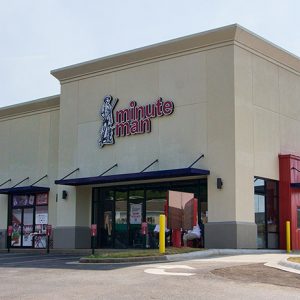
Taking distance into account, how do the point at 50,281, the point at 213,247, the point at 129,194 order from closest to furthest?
1. the point at 50,281
2. the point at 213,247
3. the point at 129,194

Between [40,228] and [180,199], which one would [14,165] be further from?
[180,199]

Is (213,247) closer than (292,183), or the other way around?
(213,247)

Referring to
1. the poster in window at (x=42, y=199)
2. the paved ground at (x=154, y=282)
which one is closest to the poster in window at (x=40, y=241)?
the poster in window at (x=42, y=199)

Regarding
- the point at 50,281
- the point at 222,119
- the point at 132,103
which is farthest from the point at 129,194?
the point at 50,281

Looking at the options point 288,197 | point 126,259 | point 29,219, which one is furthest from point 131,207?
point 126,259

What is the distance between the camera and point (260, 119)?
26656 mm

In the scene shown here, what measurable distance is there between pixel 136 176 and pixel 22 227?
10692 mm

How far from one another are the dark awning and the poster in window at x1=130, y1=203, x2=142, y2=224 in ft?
5.26

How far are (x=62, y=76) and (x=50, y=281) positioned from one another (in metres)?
19.8

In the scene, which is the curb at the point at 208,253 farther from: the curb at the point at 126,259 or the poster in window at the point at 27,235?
the poster in window at the point at 27,235

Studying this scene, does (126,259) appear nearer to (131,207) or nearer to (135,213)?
(135,213)

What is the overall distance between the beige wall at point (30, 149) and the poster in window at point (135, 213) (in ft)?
19.4

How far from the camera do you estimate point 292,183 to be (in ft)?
89.6

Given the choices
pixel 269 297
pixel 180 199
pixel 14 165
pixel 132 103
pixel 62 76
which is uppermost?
pixel 62 76
